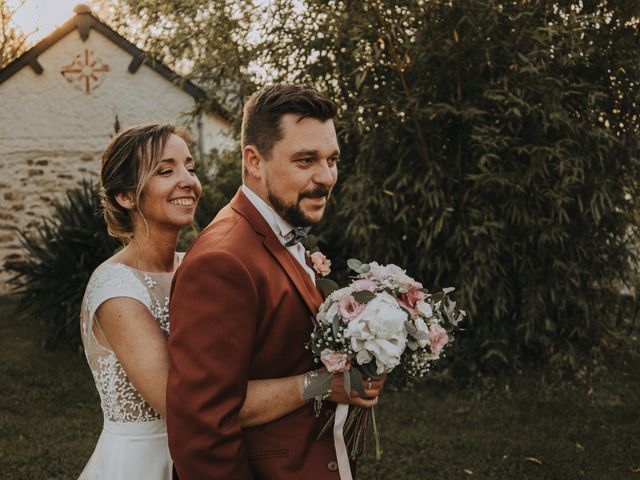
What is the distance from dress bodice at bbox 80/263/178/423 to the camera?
2.33m

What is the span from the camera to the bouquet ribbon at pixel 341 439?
1960mm

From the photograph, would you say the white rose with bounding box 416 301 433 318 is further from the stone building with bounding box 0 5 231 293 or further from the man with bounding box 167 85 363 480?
the stone building with bounding box 0 5 231 293

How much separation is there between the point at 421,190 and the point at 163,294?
3.74m

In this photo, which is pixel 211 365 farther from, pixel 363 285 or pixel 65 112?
pixel 65 112

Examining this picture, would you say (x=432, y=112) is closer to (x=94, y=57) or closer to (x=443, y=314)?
(x=443, y=314)

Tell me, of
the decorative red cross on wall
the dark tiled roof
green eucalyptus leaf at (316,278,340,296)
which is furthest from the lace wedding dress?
the decorative red cross on wall

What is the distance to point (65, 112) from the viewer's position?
38.4ft

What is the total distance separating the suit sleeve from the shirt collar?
0.28m

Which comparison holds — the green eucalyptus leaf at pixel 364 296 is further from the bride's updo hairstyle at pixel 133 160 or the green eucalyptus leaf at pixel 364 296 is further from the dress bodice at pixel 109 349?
the bride's updo hairstyle at pixel 133 160

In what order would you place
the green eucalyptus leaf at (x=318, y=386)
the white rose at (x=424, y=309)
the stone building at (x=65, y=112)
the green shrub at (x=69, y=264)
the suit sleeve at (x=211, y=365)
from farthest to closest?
the stone building at (x=65, y=112) < the green shrub at (x=69, y=264) < the white rose at (x=424, y=309) < the green eucalyptus leaf at (x=318, y=386) < the suit sleeve at (x=211, y=365)

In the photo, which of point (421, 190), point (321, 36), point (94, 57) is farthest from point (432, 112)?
point (94, 57)

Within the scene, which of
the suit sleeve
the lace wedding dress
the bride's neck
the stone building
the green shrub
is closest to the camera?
the suit sleeve

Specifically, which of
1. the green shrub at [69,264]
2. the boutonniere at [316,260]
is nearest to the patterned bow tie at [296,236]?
the boutonniere at [316,260]

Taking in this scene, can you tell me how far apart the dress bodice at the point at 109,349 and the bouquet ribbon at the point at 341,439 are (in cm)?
74
